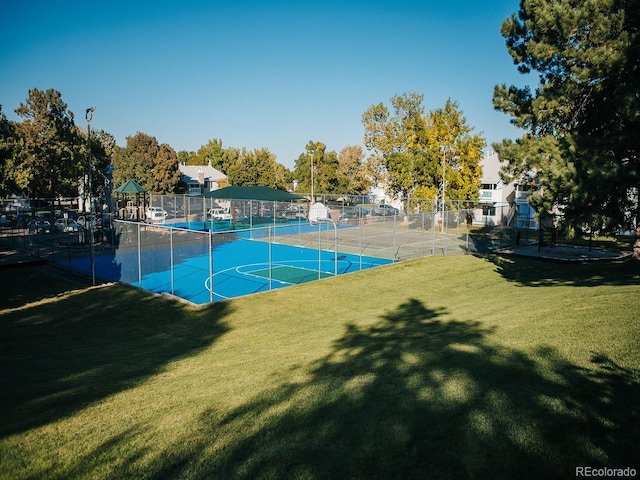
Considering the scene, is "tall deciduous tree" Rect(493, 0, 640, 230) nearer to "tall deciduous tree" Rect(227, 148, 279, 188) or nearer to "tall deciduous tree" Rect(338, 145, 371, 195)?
"tall deciduous tree" Rect(338, 145, 371, 195)

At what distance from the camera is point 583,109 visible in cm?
1522

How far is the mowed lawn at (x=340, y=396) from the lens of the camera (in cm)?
439

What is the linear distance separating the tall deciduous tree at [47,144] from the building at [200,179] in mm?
23145

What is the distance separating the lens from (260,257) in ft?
96.7

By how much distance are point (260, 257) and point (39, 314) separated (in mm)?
15589

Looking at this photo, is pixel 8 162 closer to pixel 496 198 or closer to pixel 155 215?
pixel 155 215

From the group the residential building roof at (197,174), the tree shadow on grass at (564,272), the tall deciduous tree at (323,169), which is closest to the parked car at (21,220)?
the tree shadow on grass at (564,272)

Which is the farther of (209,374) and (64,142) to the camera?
(64,142)

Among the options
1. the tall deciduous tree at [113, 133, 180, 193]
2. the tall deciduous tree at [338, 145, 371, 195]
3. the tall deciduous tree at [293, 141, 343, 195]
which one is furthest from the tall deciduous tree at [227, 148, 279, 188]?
the tall deciduous tree at [113, 133, 180, 193]

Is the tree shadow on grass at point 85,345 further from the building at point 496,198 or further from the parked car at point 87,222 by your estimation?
the building at point 496,198

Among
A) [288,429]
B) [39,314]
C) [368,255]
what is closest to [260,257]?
[368,255]

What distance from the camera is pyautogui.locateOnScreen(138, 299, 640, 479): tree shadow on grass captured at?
421 centimetres

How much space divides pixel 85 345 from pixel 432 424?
33.4ft

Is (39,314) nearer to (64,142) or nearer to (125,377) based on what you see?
(125,377)
